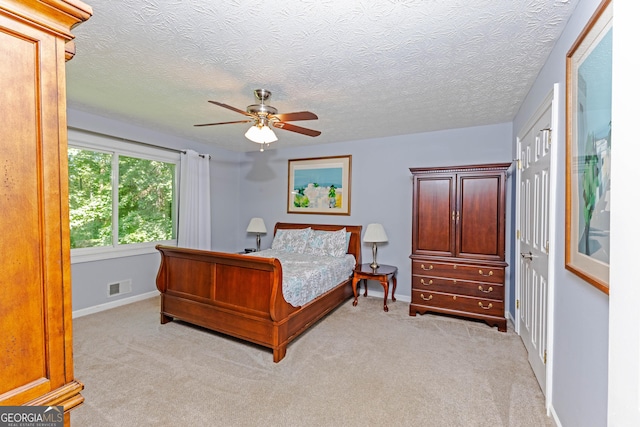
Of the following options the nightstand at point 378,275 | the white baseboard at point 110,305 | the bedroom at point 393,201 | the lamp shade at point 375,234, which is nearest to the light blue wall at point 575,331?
the bedroom at point 393,201

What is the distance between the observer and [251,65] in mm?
2254

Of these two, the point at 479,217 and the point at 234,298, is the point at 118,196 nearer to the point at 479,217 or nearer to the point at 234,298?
the point at 234,298

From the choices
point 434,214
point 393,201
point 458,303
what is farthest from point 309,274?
point 393,201

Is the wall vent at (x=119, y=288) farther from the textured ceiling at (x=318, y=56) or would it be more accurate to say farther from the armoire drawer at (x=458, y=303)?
the armoire drawer at (x=458, y=303)

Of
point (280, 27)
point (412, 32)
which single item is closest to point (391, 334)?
Answer: point (412, 32)

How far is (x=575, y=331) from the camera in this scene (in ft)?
5.16

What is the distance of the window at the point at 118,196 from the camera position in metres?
3.56

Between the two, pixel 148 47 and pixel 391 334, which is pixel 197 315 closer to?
pixel 391 334

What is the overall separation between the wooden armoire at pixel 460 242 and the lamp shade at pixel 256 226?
8.82ft

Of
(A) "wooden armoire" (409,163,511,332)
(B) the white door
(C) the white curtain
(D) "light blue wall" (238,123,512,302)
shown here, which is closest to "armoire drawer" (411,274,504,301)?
(A) "wooden armoire" (409,163,511,332)

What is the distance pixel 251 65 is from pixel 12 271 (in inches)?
80.1

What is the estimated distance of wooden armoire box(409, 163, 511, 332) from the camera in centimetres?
327

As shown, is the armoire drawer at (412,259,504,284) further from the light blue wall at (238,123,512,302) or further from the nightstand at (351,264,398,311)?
the light blue wall at (238,123,512,302)

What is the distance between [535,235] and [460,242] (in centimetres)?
106
